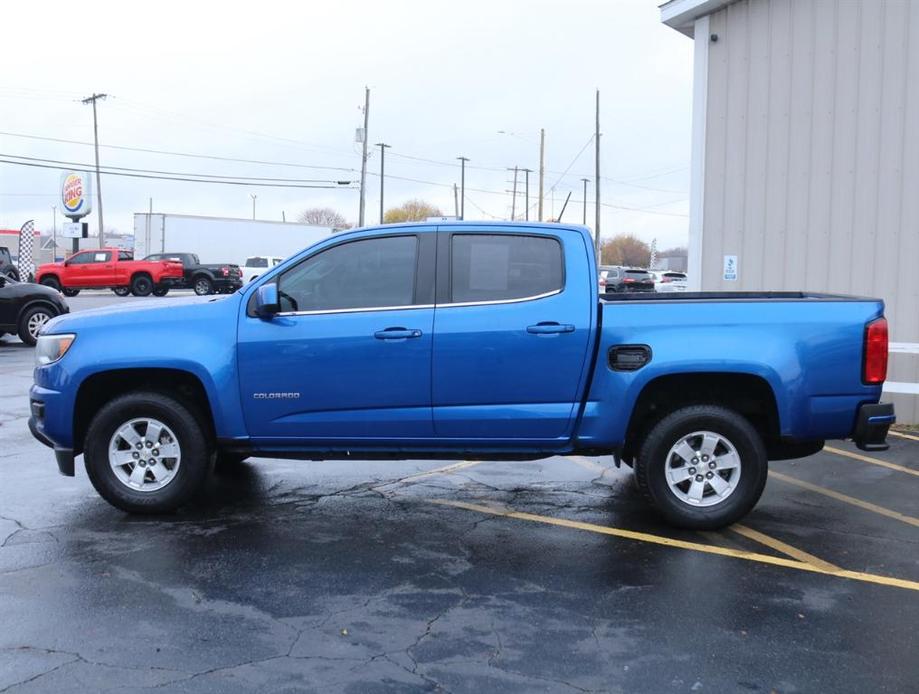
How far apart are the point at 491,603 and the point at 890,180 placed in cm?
776

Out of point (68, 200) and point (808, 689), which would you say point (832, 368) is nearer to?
point (808, 689)

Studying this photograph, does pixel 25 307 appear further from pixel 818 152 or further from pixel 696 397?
pixel 696 397

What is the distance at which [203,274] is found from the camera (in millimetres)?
39562

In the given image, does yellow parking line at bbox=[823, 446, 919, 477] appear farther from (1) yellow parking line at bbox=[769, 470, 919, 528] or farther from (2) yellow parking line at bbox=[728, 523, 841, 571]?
(2) yellow parking line at bbox=[728, 523, 841, 571]

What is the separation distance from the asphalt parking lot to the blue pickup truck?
1.60 feet

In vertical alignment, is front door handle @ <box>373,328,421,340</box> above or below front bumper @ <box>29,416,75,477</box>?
above

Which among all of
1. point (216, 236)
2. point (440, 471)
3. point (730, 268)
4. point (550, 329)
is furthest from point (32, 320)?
point (216, 236)

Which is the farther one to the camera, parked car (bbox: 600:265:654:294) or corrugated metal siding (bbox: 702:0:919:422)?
parked car (bbox: 600:265:654:294)

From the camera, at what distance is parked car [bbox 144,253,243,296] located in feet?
129

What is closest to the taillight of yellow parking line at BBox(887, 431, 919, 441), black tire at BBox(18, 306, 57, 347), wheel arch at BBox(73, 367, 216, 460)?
yellow parking line at BBox(887, 431, 919, 441)

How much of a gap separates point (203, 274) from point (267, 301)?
3463 cm

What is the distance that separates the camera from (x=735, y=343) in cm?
614

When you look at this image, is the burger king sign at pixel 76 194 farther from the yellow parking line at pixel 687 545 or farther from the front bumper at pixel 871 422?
the front bumper at pixel 871 422

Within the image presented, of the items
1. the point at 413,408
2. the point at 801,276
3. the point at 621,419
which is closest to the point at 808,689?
the point at 621,419
